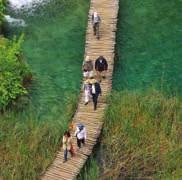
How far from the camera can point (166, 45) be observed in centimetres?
3528

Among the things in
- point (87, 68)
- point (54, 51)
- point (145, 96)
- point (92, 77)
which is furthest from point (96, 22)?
point (145, 96)

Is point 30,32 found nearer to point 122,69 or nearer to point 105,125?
point 122,69

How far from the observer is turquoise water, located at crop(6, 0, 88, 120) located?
31.9 m

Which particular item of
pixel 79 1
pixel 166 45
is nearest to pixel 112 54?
pixel 166 45

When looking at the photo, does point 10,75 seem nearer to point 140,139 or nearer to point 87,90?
point 87,90

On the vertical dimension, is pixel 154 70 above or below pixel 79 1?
below

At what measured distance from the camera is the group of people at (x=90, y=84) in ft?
90.7

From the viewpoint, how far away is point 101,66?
31469 mm

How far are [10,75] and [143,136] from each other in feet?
23.5

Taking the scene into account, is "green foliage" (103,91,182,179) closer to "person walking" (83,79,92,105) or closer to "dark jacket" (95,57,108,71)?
"person walking" (83,79,92,105)

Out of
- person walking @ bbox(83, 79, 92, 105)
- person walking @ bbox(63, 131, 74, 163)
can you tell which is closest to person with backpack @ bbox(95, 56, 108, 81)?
person walking @ bbox(83, 79, 92, 105)

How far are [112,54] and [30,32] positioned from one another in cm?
574

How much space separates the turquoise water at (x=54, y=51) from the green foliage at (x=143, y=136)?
3.16 m

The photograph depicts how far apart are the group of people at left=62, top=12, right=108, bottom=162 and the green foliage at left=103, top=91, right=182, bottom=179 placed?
3.16ft
